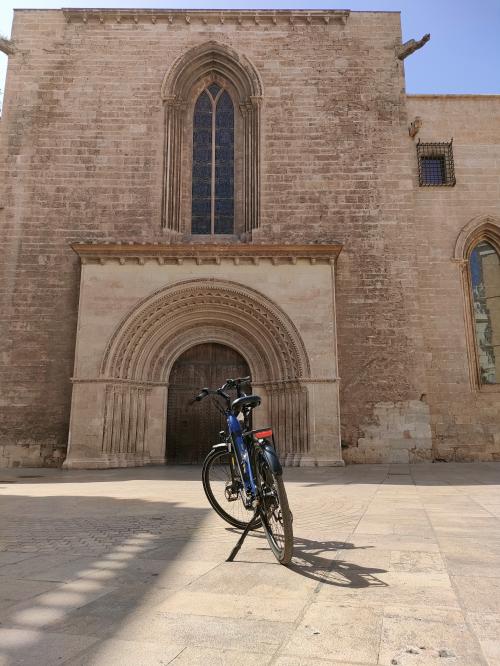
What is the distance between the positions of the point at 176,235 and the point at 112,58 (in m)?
5.71

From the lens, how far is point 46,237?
12.8 metres

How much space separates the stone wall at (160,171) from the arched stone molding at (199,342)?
1.58 m

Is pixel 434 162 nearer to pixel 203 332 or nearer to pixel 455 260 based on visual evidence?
pixel 455 260

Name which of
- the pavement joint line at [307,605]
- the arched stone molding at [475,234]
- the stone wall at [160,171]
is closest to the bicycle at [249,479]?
the pavement joint line at [307,605]

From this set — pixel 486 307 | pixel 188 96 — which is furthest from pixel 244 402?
pixel 188 96

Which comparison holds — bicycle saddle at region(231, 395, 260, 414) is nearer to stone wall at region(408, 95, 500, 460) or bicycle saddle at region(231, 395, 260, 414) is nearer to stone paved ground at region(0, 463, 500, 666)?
stone paved ground at region(0, 463, 500, 666)

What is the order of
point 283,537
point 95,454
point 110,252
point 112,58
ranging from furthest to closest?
point 112,58 < point 110,252 < point 95,454 < point 283,537

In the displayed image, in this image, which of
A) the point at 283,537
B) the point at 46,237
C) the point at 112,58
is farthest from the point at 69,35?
the point at 283,537

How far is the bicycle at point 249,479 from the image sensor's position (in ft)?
9.54

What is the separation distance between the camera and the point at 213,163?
14.2 meters

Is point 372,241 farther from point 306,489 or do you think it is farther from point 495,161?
point 306,489

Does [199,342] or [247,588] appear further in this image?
[199,342]

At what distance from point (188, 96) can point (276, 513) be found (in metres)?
14.1

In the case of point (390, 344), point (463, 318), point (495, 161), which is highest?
point (495, 161)
